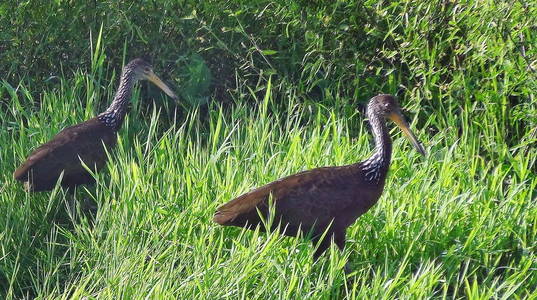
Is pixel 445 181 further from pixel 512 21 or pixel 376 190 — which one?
pixel 512 21

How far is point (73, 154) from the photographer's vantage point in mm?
5883

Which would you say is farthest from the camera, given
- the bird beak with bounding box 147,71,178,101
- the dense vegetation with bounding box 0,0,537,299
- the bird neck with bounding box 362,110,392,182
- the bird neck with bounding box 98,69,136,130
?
the bird beak with bounding box 147,71,178,101

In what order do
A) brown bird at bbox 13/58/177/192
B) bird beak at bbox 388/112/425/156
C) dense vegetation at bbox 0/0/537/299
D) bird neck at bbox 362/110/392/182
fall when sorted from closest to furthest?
1. dense vegetation at bbox 0/0/537/299
2. bird neck at bbox 362/110/392/182
3. bird beak at bbox 388/112/425/156
4. brown bird at bbox 13/58/177/192

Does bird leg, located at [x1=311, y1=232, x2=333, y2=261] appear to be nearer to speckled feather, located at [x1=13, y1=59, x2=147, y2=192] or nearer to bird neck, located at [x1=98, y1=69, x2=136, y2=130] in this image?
speckled feather, located at [x1=13, y1=59, x2=147, y2=192]

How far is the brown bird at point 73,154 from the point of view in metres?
5.70

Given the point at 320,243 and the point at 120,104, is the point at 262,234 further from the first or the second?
the point at 120,104

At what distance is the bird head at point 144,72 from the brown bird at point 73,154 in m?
0.25

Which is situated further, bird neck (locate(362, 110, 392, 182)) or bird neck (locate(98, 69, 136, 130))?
bird neck (locate(98, 69, 136, 130))

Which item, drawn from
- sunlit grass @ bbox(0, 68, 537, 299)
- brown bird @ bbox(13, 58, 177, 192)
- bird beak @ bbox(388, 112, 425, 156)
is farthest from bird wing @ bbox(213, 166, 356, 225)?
brown bird @ bbox(13, 58, 177, 192)

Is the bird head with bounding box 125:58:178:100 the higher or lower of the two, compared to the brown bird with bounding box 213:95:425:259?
higher

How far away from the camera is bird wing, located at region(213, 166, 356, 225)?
492cm

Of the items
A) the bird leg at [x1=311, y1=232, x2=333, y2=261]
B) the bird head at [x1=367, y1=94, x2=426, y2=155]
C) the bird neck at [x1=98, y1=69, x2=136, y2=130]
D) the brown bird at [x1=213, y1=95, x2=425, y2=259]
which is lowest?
the bird leg at [x1=311, y1=232, x2=333, y2=261]

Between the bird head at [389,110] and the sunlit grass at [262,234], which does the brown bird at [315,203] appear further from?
the bird head at [389,110]

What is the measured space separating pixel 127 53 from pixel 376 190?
256 centimetres
